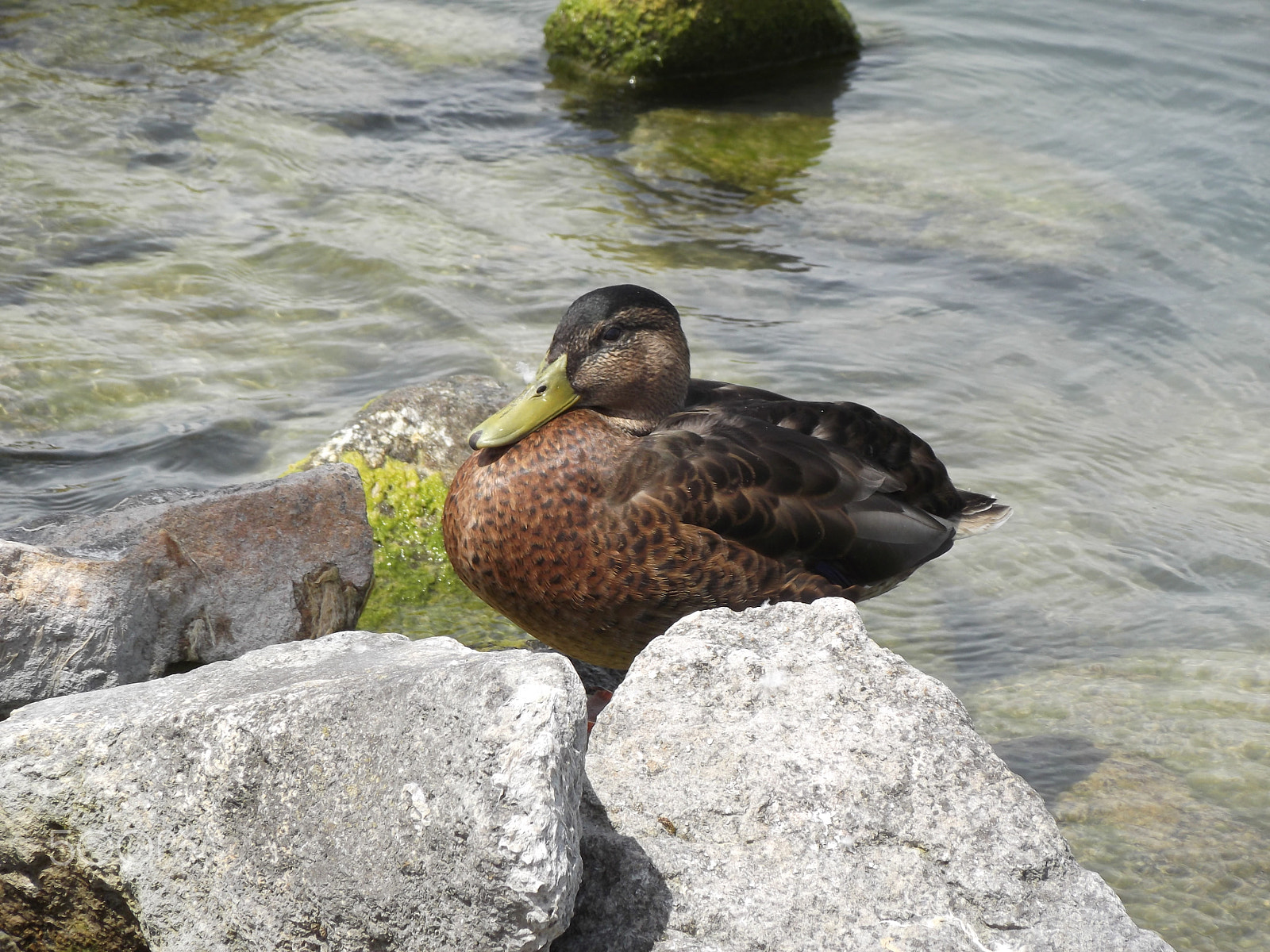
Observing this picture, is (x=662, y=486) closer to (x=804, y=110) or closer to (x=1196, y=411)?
(x=1196, y=411)

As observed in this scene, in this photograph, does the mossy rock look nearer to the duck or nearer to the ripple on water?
the duck

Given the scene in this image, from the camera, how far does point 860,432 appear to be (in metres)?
4.35

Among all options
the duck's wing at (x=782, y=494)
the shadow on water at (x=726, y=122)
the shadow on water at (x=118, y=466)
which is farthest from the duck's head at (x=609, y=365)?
the shadow on water at (x=726, y=122)

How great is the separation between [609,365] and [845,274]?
14.4ft

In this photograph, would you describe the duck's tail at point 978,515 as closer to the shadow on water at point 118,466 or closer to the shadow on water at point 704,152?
the shadow on water at point 118,466

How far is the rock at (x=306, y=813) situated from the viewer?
2049 millimetres

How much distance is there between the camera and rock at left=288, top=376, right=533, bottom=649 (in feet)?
14.8

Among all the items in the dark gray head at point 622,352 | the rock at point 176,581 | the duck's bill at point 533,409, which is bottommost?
the rock at point 176,581

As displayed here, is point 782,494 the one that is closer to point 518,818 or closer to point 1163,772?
point 1163,772

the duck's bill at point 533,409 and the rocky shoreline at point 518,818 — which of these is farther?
the duck's bill at point 533,409

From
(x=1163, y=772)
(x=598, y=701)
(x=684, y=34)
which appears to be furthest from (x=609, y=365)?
(x=684, y=34)

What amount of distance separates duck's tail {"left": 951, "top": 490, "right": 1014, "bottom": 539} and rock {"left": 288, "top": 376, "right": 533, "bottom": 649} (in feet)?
5.52

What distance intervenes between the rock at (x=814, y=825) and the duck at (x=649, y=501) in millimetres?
921

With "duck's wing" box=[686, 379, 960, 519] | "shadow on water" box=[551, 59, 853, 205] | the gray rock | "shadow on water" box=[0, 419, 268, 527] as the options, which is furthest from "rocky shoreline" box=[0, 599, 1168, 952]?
"shadow on water" box=[551, 59, 853, 205]
